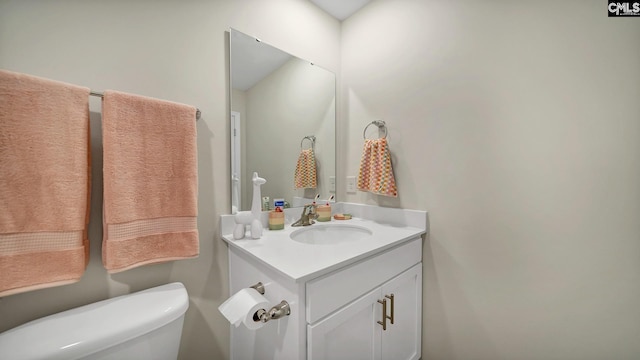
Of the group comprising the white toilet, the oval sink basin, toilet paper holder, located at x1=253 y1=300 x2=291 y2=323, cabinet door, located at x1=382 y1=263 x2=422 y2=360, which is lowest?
cabinet door, located at x1=382 y1=263 x2=422 y2=360

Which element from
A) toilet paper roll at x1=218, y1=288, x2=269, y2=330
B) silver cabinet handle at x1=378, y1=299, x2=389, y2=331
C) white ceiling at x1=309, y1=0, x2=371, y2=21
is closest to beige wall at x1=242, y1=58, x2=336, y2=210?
white ceiling at x1=309, y1=0, x2=371, y2=21

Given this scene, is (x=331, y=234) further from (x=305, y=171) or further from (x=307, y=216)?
(x=305, y=171)

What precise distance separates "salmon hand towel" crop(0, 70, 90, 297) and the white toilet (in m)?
0.13

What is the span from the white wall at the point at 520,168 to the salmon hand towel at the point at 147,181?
3.58ft

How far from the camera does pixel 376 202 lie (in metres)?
1.48

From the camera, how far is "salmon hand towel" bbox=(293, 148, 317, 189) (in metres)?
1.46

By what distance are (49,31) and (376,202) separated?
62.9 inches

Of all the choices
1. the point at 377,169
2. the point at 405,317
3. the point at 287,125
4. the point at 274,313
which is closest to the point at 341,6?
the point at 287,125

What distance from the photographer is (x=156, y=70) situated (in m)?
0.95

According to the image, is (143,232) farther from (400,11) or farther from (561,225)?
(400,11)

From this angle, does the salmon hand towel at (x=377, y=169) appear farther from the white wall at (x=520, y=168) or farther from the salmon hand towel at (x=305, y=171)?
the salmon hand towel at (x=305, y=171)

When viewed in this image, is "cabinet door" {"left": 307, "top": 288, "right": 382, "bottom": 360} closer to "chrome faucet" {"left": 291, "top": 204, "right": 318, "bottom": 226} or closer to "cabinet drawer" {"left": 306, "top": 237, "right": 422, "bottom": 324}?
"cabinet drawer" {"left": 306, "top": 237, "right": 422, "bottom": 324}

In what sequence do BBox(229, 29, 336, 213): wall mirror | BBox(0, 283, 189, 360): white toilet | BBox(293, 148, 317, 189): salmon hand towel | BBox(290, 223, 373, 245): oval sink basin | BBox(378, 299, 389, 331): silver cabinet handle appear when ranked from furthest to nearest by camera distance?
BBox(293, 148, 317, 189): salmon hand towel → BBox(290, 223, 373, 245): oval sink basin → BBox(229, 29, 336, 213): wall mirror → BBox(378, 299, 389, 331): silver cabinet handle → BBox(0, 283, 189, 360): white toilet

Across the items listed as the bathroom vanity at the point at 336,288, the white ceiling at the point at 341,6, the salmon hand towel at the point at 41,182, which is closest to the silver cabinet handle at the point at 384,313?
the bathroom vanity at the point at 336,288
